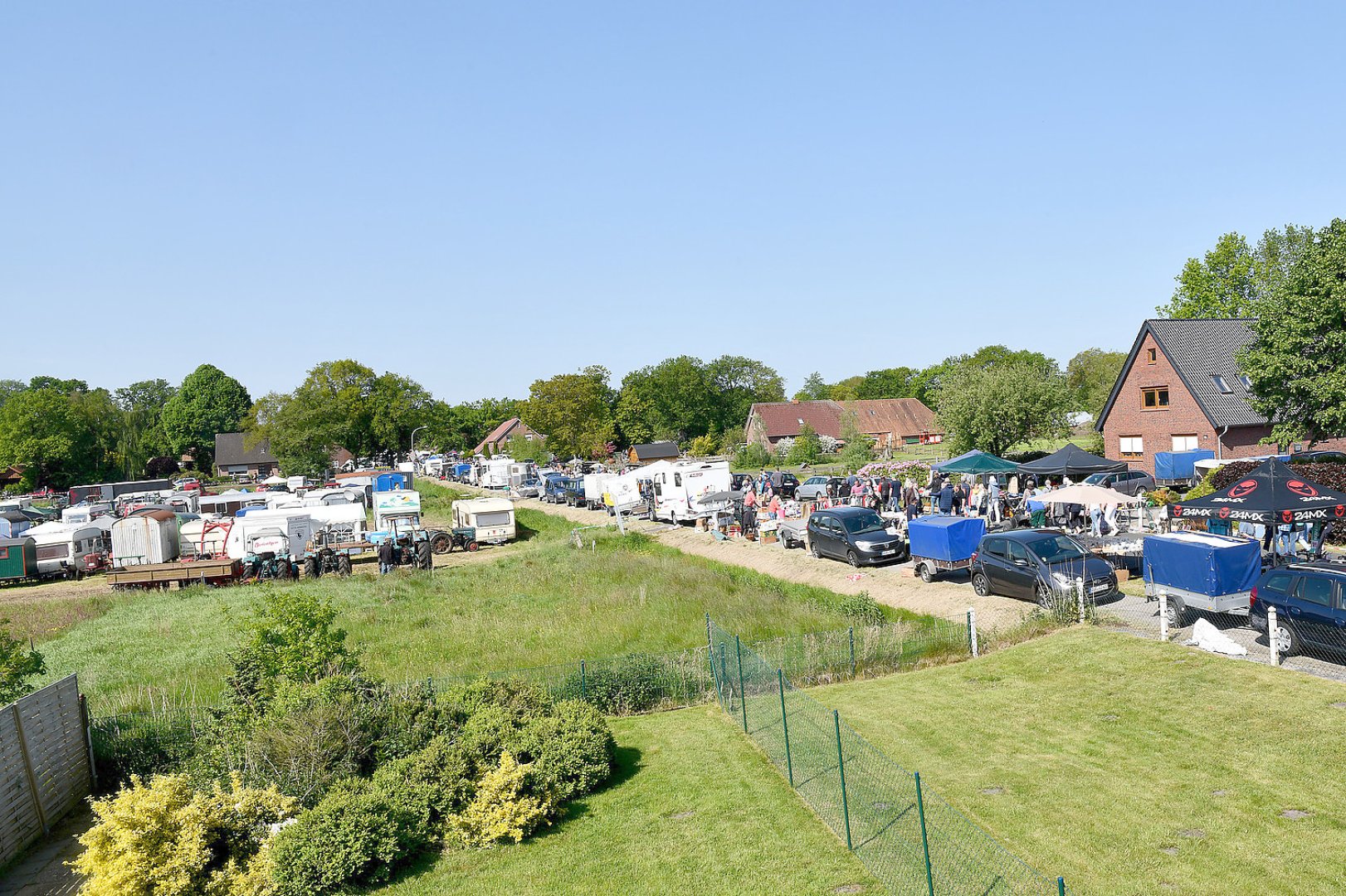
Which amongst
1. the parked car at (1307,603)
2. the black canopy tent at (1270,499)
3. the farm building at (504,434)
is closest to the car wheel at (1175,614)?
the parked car at (1307,603)

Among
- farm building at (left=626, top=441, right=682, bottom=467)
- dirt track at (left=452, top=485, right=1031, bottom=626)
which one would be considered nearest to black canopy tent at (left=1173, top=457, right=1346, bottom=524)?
dirt track at (left=452, top=485, right=1031, bottom=626)

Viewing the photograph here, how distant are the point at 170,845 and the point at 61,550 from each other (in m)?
31.7

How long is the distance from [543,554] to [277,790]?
2302 cm

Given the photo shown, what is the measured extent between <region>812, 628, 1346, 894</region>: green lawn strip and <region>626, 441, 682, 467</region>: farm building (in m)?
65.5

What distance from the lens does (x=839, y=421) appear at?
276ft

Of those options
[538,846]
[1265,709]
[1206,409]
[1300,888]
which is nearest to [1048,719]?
[1265,709]

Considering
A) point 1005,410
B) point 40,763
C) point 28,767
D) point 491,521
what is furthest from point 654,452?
point 28,767

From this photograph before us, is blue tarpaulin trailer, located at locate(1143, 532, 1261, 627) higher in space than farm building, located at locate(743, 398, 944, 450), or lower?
lower

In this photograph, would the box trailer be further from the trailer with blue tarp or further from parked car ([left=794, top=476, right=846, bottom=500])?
the trailer with blue tarp

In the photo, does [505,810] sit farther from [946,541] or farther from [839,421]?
[839,421]

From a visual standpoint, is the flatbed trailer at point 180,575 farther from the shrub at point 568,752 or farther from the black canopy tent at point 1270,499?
the black canopy tent at point 1270,499

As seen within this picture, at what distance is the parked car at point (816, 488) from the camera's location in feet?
131

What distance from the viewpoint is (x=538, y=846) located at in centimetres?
973

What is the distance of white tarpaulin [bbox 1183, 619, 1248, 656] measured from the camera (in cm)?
1378
